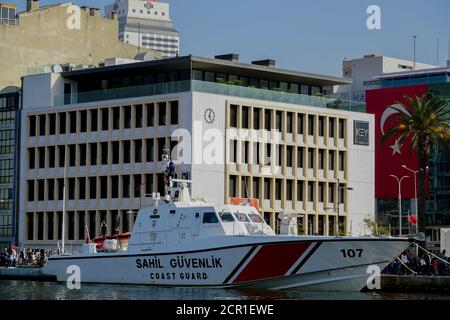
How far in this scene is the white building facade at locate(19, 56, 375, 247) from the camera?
86.5 meters

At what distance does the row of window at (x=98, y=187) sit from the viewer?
88.1 meters

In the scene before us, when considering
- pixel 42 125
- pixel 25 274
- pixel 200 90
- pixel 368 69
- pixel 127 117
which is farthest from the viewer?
pixel 368 69

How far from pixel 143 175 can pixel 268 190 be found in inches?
430

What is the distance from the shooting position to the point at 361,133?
3890 inches

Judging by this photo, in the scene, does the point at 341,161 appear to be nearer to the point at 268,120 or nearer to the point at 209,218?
the point at 268,120

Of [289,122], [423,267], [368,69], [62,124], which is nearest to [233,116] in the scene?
[289,122]

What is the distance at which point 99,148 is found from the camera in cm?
9188

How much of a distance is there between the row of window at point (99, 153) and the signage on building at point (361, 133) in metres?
20.2

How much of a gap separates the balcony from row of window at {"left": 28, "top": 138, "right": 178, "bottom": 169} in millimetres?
3933

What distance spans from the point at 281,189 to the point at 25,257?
883 inches

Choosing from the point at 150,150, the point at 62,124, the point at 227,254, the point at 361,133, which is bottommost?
the point at 227,254

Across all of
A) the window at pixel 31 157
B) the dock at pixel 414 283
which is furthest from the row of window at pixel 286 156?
the dock at pixel 414 283
